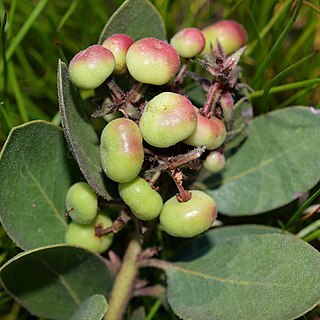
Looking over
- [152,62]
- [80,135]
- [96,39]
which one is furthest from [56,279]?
[96,39]

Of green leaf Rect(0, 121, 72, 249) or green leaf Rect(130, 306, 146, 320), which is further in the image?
green leaf Rect(130, 306, 146, 320)

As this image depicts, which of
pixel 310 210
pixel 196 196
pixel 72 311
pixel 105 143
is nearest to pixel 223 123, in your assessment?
pixel 196 196

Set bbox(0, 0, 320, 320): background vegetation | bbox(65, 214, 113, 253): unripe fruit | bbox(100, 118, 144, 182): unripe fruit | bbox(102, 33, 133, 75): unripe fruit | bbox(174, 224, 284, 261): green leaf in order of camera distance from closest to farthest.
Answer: bbox(100, 118, 144, 182): unripe fruit → bbox(102, 33, 133, 75): unripe fruit → bbox(65, 214, 113, 253): unripe fruit → bbox(174, 224, 284, 261): green leaf → bbox(0, 0, 320, 320): background vegetation

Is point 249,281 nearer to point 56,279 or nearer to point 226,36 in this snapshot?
point 56,279

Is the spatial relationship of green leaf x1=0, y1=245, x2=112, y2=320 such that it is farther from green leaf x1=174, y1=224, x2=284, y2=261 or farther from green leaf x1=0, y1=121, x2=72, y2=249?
green leaf x1=174, y1=224, x2=284, y2=261

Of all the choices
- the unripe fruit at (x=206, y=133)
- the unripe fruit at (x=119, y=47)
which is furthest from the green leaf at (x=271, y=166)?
the unripe fruit at (x=119, y=47)

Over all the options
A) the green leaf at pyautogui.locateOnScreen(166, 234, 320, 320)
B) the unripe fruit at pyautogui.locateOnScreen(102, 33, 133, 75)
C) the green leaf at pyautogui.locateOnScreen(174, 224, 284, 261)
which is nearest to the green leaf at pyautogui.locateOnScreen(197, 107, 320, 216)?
the green leaf at pyautogui.locateOnScreen(174, 224, 284, 261)
